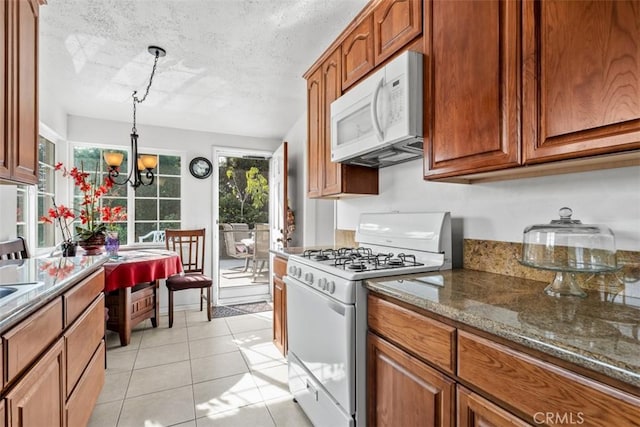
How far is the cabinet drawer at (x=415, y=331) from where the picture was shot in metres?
0.99

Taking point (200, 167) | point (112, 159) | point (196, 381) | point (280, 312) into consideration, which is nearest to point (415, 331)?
point (280, 312)

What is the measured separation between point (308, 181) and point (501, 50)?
183 centimetres

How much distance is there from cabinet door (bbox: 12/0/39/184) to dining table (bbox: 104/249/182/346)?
128 centimetres

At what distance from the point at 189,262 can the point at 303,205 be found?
154 centimetres

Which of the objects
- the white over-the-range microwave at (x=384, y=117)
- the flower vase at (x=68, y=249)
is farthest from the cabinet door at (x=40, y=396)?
the white over-the-range microwave at (x=384, y=117)

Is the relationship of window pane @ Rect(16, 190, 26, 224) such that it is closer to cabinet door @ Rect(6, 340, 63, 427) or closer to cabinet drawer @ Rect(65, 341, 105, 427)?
cabinet drawer @ Rect(65, 341, 105, 427)

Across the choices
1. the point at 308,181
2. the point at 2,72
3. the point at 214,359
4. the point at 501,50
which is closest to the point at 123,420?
the point at 214,359

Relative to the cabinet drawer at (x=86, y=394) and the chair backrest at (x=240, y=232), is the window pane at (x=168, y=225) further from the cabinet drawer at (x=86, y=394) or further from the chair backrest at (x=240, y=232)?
the cabinet drawer at (x=86, y=394)

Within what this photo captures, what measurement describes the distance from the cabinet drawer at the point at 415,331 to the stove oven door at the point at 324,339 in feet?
0.40

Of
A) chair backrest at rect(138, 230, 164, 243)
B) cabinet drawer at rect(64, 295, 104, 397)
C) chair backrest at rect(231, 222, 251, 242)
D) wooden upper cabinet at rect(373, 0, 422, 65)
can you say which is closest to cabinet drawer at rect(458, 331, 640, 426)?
wooden upper cabinet at rect(373, 0, 422, 65)

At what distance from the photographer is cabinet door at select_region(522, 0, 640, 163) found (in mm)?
879

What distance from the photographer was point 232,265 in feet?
18.8

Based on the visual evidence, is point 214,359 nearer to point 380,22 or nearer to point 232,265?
point 380,22

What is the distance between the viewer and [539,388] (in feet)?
2.46
